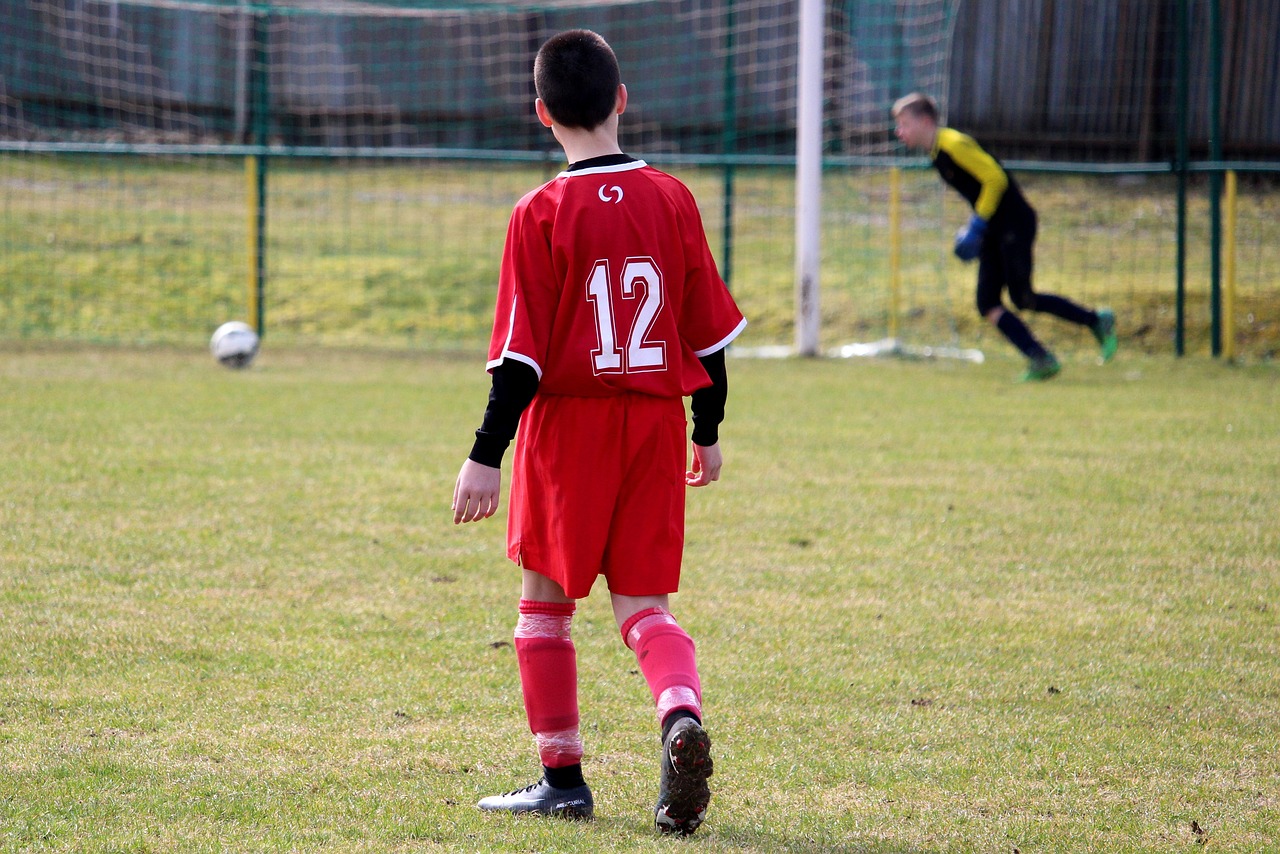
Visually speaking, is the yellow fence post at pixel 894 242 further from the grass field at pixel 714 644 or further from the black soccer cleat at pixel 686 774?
the black soccer cleat at pixel 686 774

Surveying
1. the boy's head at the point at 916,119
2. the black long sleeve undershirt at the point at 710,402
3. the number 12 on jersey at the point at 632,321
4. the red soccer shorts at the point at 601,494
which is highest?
the boy's head at the point at 916,119

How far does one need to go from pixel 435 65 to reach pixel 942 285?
694cm

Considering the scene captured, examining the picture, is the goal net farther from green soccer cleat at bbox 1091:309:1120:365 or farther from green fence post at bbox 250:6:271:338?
green soccer cleat at bbox 1091:309:1120:365

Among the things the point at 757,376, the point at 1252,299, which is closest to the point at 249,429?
the point at 757,376

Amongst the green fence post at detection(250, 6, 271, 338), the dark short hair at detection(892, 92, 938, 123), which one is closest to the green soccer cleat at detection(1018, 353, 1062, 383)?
the dark short hair at detection(892, 92, 938, 123)

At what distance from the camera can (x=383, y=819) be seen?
2.70 metres

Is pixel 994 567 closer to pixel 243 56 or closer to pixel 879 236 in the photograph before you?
pixel 879 236

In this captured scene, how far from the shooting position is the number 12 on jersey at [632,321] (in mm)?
2730

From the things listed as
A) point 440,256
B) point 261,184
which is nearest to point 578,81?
point 261,184

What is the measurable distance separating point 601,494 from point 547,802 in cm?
60

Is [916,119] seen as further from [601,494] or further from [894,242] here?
[601,494]

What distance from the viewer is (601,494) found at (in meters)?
2.73

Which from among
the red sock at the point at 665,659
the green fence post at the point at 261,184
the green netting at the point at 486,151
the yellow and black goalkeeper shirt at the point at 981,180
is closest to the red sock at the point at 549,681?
the red sock at the point at 665,659

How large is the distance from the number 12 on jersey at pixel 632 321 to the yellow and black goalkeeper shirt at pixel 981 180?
6699mm
